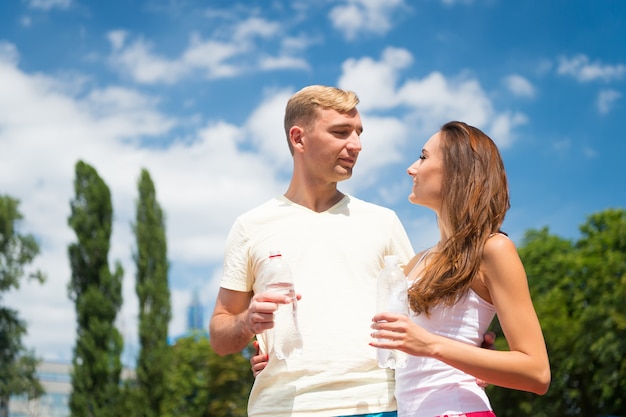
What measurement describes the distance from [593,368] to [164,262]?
1598 cm

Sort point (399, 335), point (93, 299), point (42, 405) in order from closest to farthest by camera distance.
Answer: point (399, 335)
point (93, 299)
point (42, 405)

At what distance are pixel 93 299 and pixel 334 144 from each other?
26007 millimetres

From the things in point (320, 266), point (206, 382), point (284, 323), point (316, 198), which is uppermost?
point (206, 382)

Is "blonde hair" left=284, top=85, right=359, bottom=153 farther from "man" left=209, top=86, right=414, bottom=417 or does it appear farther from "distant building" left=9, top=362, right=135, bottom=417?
"distant building" left=9, top=362, right=135, bottom=417

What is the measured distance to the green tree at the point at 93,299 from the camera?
90.4ft

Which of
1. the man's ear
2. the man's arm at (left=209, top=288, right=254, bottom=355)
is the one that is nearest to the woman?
the man's arm at (left=209, top=288, right=254, bottom=355)

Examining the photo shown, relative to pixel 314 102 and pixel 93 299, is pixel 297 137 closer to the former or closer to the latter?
pixel 314 102

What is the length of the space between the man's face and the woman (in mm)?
839

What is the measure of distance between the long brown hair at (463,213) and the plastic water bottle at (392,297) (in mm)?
39

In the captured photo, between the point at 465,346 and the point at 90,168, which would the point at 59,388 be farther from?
the point at 465,346

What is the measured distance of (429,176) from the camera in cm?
286

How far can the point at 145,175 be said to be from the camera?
31.3 metres

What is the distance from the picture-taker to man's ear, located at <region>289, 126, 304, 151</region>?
3781mm

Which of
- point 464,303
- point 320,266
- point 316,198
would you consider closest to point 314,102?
point 316,198
